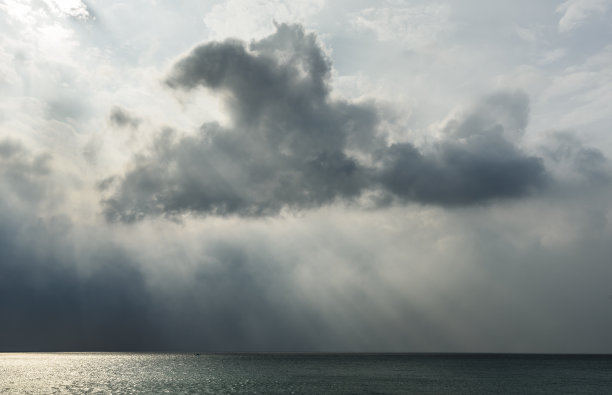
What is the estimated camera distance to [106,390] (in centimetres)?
10375

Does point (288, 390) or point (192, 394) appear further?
point (288, 390)

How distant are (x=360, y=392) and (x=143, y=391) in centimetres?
4809

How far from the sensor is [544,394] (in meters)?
103

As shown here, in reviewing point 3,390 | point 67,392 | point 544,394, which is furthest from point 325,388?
point 3,390

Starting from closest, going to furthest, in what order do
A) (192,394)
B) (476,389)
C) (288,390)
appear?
Answer: 1. (192,394)
2. (288,390)
3. (476,389)

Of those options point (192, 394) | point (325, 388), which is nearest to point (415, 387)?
point (325, 388)

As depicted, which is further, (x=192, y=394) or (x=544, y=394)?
(x=544, y=394)

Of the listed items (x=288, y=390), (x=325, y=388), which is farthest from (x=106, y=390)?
(x=325, y=388)

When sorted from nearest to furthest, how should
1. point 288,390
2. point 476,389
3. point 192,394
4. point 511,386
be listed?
point 192,394, point 288,390, point 476,389, point 511,386

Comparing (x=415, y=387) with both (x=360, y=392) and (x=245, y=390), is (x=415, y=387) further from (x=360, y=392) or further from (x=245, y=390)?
(x=245, y=390)

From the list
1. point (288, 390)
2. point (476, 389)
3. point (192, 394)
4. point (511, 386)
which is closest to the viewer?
point (192, 394)

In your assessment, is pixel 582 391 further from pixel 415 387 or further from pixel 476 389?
pixel 415 387

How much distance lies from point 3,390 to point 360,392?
270ft

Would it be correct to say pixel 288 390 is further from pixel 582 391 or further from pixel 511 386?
pixel 582 391
